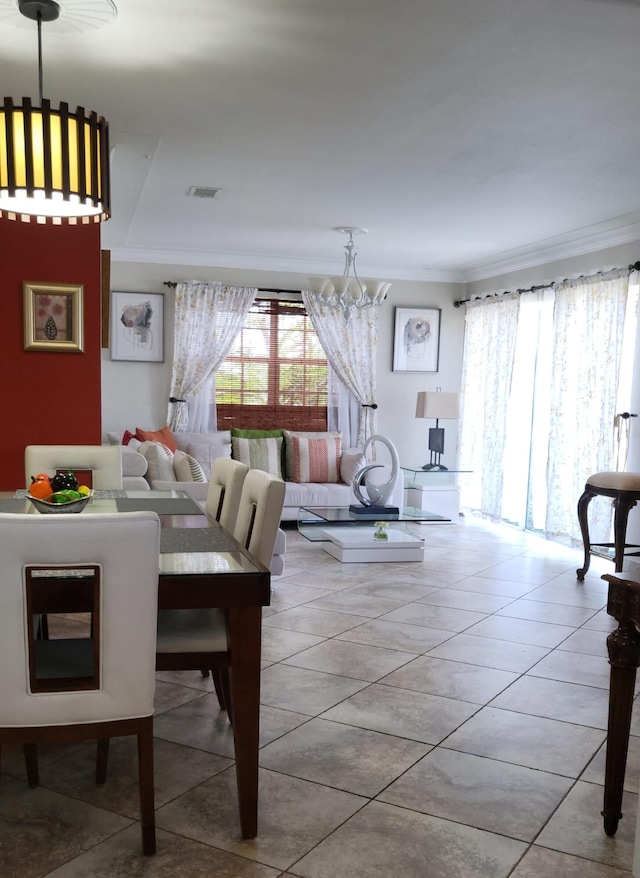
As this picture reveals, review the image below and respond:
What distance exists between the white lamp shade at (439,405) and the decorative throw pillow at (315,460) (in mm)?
984

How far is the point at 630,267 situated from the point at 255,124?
3.30 metres

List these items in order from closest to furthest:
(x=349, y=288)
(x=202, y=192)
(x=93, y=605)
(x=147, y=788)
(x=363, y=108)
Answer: (x=93, y=605)
(x=147, y=788)
(x=363, y=108)
(x=202, y=192)
(x=349, y=288)

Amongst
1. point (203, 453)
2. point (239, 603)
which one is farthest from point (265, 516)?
point (203, 453)

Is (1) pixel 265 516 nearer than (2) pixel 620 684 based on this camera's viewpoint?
No

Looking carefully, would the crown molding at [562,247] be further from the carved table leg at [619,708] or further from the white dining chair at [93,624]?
the white dining chair at [93,624]

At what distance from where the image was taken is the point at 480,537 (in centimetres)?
691

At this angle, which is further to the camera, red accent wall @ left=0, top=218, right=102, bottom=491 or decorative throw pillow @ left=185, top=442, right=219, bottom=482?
decorative throw pillow @ left=185, top=442, right=219, bottom=482

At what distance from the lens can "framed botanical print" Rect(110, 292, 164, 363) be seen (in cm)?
746

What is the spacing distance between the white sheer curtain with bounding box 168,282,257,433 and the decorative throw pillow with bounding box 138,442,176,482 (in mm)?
1825

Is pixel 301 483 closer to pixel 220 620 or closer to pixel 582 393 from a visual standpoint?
pixel 582 393

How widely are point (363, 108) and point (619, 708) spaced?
9.28ft

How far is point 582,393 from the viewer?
6277 millimetres

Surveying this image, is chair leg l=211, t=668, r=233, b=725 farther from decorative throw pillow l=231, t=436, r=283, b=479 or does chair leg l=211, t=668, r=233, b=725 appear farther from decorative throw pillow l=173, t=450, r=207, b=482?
decorative throw pillow l=231, t=436, r=283, b=479

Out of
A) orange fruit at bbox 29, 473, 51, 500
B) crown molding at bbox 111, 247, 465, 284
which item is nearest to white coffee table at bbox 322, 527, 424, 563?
crown molding at bbox 111, 247, 465, 284
